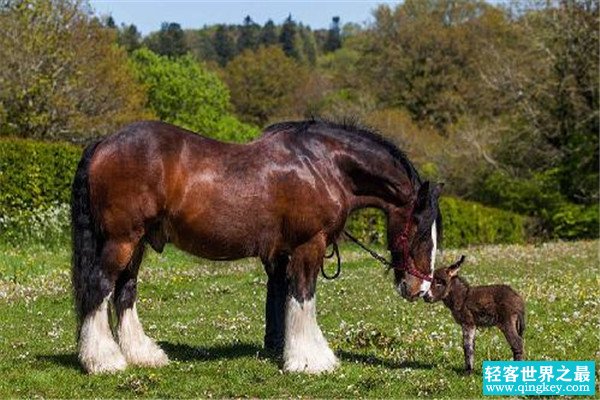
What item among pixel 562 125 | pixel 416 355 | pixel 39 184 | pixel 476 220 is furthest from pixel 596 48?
pixel 416 355

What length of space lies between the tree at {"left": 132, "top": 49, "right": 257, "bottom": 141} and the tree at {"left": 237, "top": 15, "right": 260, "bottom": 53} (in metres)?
49.4

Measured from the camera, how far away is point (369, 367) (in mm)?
10453

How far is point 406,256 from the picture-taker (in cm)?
1038

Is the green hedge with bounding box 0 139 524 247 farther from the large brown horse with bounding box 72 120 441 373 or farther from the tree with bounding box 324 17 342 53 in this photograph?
the tree with bounding box 324 17 342 53

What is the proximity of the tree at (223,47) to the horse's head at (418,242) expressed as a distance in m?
106

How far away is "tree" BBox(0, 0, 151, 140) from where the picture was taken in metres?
37.6

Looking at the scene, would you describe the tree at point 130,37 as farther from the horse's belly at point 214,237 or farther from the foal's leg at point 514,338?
the foal's leg at point 514,338

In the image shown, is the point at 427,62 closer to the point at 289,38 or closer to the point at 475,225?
the point at 475,225

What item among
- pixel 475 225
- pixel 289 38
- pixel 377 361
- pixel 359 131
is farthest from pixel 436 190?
pixel 289 38

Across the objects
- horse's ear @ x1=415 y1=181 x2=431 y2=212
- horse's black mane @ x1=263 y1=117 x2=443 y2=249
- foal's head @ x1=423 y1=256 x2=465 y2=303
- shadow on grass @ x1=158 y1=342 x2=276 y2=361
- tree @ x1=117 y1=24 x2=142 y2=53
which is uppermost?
tree @ x1=117 y1=24 x2=142 y2=53

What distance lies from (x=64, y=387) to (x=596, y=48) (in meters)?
40.5

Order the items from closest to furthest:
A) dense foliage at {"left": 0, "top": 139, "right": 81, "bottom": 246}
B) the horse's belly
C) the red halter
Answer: the horse's belly
the red halter
dense foliage at {"left": 0, "top": 139, "right": 81, "bottom": 246}

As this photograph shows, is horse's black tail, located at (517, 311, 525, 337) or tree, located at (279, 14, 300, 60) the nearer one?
horse's black tail, located at (517, 311, 525, 337)

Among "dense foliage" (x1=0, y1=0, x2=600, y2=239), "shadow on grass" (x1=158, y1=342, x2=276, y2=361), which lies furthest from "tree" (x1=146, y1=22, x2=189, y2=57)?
"shadow on grass" (x1=158, y1=342, x2=276, y2=361)
